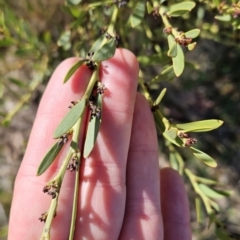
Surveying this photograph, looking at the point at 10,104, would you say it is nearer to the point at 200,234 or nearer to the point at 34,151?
the point at 34,151

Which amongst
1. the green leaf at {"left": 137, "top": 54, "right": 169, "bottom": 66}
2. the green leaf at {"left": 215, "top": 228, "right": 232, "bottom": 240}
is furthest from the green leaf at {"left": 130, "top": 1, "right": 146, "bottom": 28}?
the green leaf at {"left": 215, "top": 228, "right": 232, "bottom": 240}

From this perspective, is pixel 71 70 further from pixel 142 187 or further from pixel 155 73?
pixel 155 73

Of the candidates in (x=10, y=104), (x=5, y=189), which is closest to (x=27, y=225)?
(x=5, y=189)

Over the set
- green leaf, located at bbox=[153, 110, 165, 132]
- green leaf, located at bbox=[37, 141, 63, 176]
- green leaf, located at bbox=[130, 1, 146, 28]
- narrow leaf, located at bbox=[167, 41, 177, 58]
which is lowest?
green leaf, located at bbox=[37, 141, 63, 176]

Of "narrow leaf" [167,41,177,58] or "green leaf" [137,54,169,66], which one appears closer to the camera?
"narrow leaf" [167,41,177,58]

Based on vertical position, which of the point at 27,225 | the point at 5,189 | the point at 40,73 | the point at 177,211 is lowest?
the point at 27,225

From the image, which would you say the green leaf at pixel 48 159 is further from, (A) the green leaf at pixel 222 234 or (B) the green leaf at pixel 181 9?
(A) the green leaf at pixel 222 234

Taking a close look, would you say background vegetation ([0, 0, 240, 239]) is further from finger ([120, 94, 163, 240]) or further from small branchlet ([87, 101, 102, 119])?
small branchlet ([87, 101, 102, 119])

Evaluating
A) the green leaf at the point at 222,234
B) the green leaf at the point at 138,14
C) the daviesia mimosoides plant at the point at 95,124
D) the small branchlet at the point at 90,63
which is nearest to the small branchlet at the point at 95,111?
the daviesia mimosoides plant at the point at 95,124
